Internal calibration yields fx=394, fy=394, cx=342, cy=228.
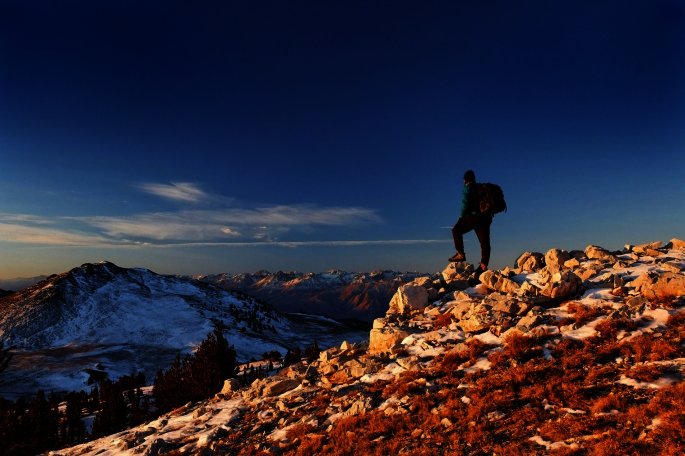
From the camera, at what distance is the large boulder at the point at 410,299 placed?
21.0m

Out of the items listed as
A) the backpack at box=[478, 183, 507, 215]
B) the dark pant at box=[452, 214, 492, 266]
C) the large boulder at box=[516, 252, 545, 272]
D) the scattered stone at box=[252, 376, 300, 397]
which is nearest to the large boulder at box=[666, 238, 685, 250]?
the large boulder at box=[516, 252, 545, 272]

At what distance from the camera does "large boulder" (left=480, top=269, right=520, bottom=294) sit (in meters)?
18.8

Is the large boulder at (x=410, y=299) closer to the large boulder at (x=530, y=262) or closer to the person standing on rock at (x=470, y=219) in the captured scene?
the person standing on rock at (x=470, y=219)

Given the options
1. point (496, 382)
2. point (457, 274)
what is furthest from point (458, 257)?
point (496, 382)

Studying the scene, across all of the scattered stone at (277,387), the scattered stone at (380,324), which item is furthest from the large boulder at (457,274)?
the scattered stone at (277,387)

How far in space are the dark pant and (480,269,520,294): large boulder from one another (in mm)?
1887

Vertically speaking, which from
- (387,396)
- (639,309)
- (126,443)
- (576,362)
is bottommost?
(126,443)

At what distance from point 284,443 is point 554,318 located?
10527mm

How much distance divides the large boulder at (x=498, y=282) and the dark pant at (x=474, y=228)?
1.89 meters

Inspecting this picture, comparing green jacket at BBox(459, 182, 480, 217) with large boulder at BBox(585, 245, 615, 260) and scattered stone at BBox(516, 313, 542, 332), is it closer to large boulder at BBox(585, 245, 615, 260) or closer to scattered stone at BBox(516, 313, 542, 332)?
scattered stone at BBox(516, 313, 542, 332)

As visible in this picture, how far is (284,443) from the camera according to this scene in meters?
11.3

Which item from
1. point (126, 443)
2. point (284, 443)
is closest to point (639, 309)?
point (284, 443)

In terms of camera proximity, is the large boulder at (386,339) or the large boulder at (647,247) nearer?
the large boulder at (386,339)

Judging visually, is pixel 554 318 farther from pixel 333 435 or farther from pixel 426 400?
pixel 333 435
